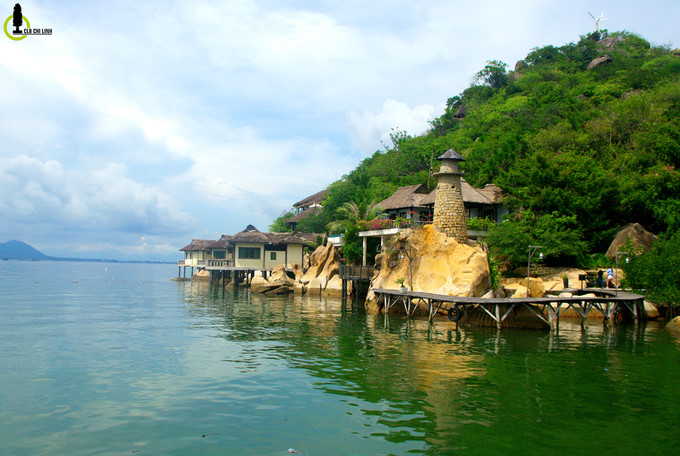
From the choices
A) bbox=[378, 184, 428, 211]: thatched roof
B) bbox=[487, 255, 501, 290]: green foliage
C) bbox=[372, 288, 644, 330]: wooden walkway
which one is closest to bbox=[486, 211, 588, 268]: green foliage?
bbox=[487, 255, 501, 290]: green foliage

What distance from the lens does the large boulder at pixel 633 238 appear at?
32.1 m

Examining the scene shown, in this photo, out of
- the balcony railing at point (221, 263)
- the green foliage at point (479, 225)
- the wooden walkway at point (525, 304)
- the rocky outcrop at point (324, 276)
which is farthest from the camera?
the balcony railing at point (221, 263)

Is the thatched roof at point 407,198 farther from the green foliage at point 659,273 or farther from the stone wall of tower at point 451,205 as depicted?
the green foliage at point 659,273

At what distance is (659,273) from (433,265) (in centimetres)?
1254

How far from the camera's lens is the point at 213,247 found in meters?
65.6

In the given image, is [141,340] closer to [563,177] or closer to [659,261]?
[659,261]

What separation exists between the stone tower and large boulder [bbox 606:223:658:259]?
1052cm

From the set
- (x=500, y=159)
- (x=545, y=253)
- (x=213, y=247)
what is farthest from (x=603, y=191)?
(x=213, y=247)

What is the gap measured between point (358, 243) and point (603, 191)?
63.6 feet

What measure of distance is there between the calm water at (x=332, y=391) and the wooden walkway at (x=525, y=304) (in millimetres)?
1674

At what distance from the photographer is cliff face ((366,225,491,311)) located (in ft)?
92.7

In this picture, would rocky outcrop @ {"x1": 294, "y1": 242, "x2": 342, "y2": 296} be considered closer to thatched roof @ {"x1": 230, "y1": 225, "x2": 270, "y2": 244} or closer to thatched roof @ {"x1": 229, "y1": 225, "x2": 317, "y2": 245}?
thatched roof @ {"x1": 229, "y1": 225, "x2": 317, "y2": 245}

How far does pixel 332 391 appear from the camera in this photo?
13172mm

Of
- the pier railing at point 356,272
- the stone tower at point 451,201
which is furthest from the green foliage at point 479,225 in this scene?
the pier railing at point 356,272
